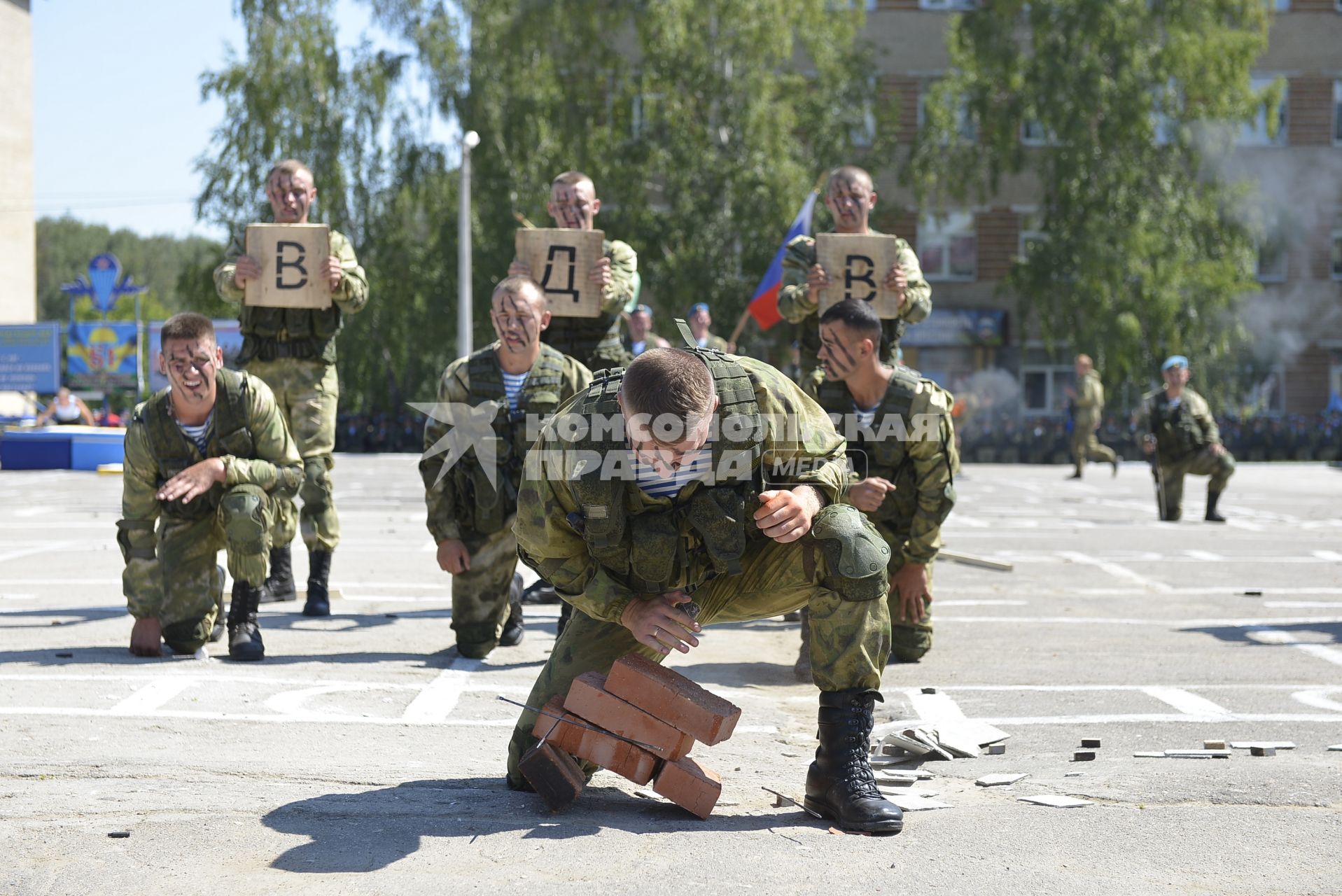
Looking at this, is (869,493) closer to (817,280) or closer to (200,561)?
(817,280)

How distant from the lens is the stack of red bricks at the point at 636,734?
4438 millimetres

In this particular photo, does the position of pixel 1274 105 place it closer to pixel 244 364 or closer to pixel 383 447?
pixel 383 447

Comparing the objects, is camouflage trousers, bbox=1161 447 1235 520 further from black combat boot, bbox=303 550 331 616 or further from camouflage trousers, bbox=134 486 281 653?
camouflage trousers, bbox=134 486 281 653

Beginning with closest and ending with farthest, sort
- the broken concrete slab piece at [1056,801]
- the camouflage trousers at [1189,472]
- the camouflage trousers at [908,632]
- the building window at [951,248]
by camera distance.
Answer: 1. the broken concrete slab piece at [1056,801]
2. the camouflage trousers at [908,632]
3. the camouflage trousers at [1189,472]
4. the building window at [951,248]

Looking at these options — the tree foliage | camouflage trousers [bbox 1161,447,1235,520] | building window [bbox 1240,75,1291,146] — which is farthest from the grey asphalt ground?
building window [bbox 1240,75,1291,146]

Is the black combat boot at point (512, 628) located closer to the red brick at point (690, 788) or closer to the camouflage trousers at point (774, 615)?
the camouflage trousers at point (774, 615)

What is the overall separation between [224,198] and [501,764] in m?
32.3

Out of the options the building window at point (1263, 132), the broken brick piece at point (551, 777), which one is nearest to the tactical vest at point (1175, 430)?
the broken brick piece at point (551, 777)

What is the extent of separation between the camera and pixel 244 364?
881 centimetres

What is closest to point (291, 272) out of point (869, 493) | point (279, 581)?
point (279, 581)

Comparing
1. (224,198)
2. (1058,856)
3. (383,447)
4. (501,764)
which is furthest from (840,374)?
(224,198)

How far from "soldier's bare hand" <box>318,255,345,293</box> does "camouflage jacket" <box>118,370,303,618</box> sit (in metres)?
1.53

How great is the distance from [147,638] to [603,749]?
321 centimetres

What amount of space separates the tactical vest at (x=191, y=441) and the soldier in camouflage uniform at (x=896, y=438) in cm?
266
